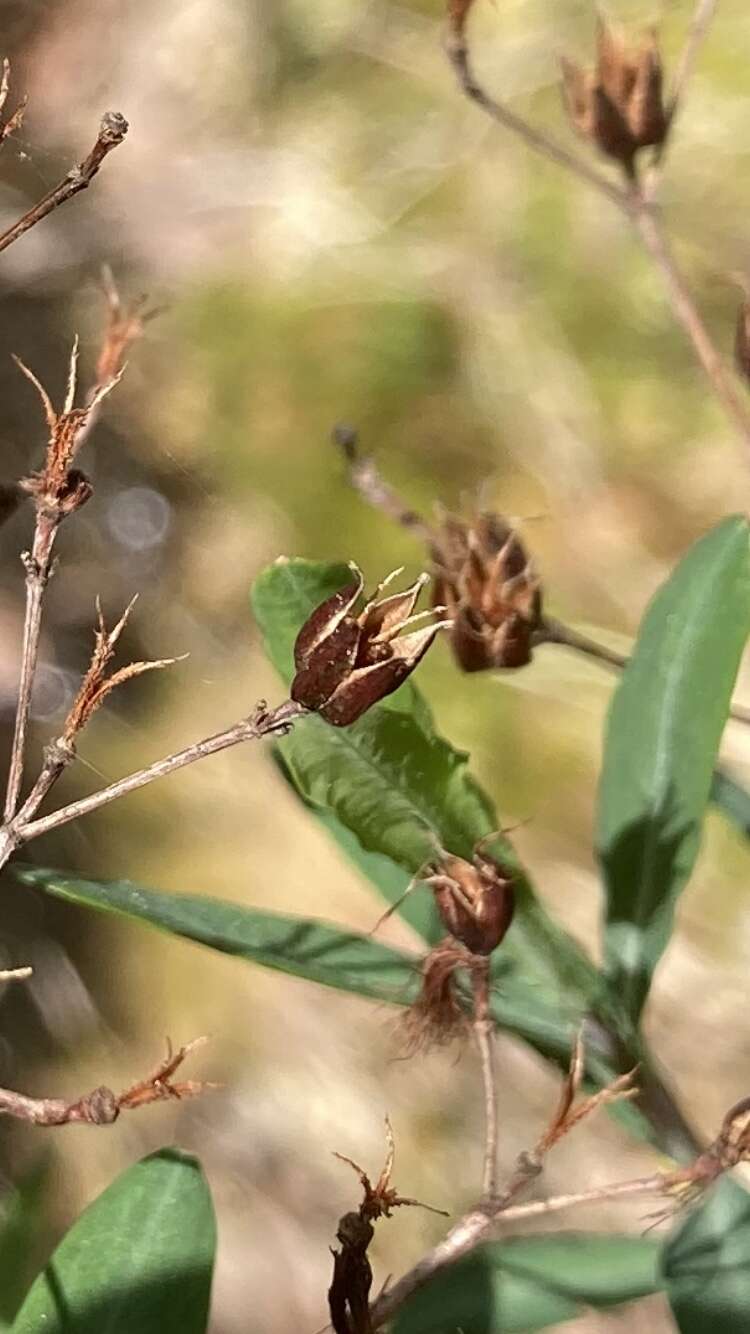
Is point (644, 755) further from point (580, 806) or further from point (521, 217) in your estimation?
point (521, 217)

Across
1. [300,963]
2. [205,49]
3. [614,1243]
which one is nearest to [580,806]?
[614,1243]

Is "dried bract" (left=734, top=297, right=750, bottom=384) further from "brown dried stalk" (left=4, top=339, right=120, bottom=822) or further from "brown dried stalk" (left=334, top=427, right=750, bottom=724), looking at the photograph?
"brown dried stalk" (left=4, top=339, right=120, bottom=822)

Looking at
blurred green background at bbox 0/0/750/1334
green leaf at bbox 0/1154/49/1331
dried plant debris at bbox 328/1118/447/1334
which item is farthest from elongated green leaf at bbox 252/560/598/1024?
blurred green background at bbox 0/0/750/1334

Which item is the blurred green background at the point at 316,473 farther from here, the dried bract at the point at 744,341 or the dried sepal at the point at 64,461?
the dried sepal at the point at 64,461

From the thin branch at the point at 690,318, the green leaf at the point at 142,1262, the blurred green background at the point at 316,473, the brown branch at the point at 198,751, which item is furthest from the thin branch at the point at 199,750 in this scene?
the blurred green background at the point at 316,473

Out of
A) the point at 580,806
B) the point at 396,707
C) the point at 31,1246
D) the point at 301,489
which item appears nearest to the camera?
the point at 396,707

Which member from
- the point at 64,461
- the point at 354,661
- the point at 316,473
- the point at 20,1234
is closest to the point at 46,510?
the point at 64,461

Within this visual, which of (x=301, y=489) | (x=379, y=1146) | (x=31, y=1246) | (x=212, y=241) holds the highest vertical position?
(x=212, y=241)
